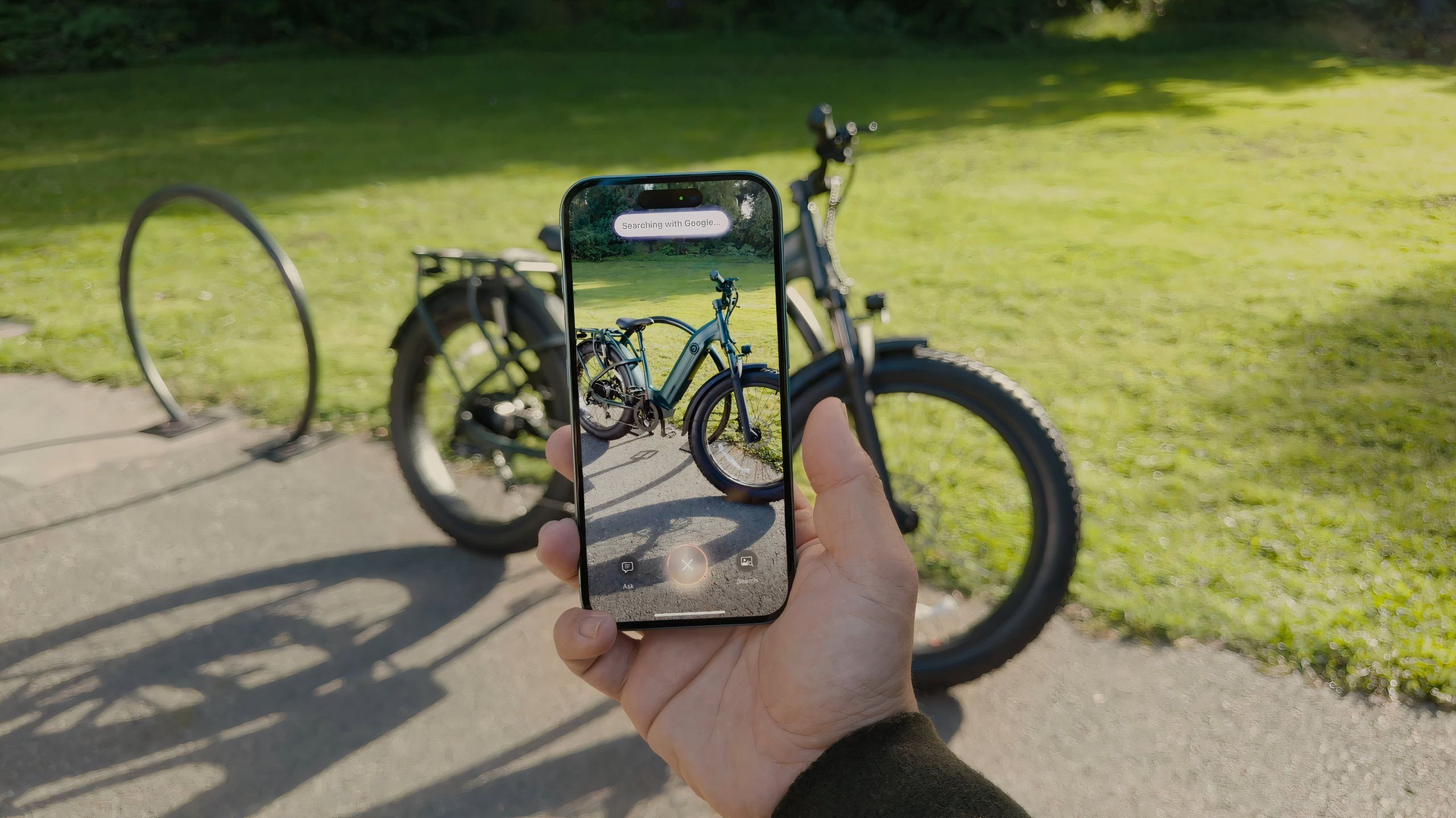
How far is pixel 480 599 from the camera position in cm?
318

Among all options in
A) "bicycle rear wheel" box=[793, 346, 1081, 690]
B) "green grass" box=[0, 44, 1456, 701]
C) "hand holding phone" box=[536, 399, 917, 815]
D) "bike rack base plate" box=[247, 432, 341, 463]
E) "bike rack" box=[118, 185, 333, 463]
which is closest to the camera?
"hand holding phone" box=[536, 399, 917, 815]

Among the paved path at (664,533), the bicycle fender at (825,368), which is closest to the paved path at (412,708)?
the paved path at (664,533)

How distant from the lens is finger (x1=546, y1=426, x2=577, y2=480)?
2.06 meters

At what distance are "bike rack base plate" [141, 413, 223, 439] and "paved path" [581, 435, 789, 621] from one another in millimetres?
3090

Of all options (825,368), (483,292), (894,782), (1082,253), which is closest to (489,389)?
(483,292)

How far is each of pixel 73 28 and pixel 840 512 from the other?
69.0 ft

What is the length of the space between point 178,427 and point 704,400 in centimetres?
331

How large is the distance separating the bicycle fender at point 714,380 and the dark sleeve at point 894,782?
718mm

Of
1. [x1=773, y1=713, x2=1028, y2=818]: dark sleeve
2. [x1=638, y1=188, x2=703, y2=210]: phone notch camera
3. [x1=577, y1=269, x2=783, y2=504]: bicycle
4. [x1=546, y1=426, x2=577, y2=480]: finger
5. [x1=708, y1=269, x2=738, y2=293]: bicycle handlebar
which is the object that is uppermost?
[x1=638, y1=188, x2=703, y2=210]: phone notch camera

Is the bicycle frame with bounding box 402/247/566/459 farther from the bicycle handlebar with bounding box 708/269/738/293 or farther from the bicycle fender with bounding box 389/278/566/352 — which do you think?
the bicycle handlebar with bounding box 708/269/738/293

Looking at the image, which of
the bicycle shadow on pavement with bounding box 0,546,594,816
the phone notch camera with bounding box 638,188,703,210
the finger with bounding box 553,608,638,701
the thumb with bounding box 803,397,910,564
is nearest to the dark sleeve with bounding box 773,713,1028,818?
the thumb with bounding box 803,397,910,564

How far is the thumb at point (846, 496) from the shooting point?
5.64ft

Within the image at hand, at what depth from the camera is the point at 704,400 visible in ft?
6.49

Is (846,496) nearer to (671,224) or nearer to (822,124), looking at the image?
(671,224)
